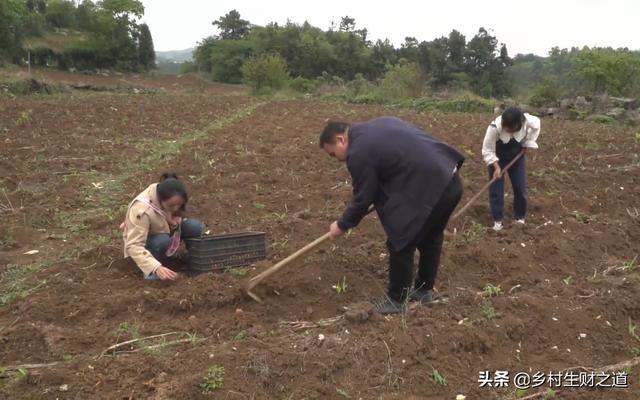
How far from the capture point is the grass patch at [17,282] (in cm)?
388

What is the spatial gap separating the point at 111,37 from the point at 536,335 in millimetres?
46747

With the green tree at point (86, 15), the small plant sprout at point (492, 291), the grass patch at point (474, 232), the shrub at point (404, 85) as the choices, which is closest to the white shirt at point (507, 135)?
the grass patch at point (474, 232)

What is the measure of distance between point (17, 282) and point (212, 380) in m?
2.26

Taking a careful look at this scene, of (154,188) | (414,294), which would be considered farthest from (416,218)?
(154,188)

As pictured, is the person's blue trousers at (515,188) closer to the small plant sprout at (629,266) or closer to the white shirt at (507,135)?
the white shirt at (507,135)

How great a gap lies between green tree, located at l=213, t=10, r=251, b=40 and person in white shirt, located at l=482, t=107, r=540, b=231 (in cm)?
6550

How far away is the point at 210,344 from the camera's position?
318 centimetres

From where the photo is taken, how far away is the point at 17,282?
4121 millimetres

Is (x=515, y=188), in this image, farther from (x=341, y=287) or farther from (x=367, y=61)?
(x=367, y=61)

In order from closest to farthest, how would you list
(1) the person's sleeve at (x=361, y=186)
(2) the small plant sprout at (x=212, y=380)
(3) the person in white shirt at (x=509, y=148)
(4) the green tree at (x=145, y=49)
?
(2) the small plant sprout at (x=212, y=380)
(1) the person's sleeve at (x=361, y=186)
(3) the person in white shirt at (x=509, y=148)
(4) the green tree at (x=145, y=49)

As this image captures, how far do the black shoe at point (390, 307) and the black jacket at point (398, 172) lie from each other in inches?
20.6

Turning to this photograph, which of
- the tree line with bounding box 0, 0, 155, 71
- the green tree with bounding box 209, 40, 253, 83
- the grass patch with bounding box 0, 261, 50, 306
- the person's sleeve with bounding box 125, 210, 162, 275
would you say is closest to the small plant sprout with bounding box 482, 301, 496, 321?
the person's sleeve with bounding box 125, 210, 162, 275

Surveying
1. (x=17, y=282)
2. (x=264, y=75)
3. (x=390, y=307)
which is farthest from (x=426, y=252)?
(x=264, y=75)

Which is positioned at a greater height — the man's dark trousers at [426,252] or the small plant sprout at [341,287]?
the man's dark trousers at [426,252]
